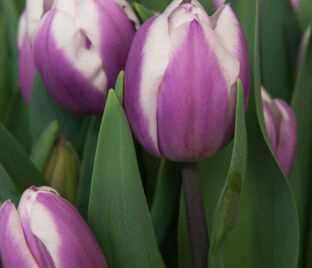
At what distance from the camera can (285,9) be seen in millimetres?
535

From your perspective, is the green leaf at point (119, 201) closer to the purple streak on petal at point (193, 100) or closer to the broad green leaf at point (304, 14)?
the purple streak on petal at point (193, 100)

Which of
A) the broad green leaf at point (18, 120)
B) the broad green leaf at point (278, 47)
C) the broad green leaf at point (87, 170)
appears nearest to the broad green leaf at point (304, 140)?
the broad green leaf at point (278, 47)

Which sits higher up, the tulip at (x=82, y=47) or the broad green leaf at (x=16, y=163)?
the tulip at (x=82, y=47)

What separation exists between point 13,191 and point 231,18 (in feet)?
0.54

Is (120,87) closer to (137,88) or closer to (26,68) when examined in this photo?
(137,88)

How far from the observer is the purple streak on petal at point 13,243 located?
29 cm

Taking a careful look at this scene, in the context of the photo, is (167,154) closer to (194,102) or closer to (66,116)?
(194,102)

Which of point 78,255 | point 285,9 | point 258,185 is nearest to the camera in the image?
point 78,255

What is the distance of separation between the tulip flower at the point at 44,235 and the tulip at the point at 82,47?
0.30ft

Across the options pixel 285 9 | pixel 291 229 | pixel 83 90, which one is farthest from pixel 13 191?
pixel 285 9

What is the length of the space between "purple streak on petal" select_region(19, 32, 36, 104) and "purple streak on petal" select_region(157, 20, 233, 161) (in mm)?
209

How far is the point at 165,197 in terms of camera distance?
0.40 metres

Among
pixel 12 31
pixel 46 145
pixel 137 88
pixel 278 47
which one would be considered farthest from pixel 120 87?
pixel 12 31

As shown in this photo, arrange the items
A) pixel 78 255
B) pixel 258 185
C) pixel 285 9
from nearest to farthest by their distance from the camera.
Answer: pixel 78 255 < pixel 258 185 < pixel 285 9
